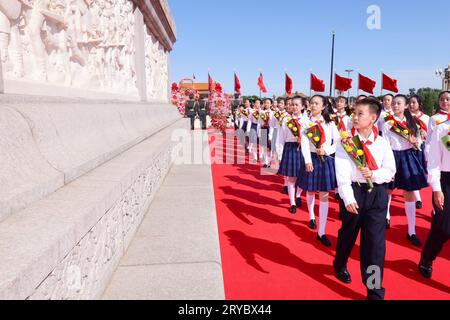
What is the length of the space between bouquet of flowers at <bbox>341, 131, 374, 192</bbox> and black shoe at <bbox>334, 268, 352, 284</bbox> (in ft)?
2.87

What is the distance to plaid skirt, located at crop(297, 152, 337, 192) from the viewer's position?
4129mm

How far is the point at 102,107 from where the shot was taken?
457 centimetres

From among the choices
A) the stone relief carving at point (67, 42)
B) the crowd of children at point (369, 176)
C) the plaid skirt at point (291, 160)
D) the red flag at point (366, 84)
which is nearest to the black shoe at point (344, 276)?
the crowd of children at point (369, 176)

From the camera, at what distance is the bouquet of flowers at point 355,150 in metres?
2.62

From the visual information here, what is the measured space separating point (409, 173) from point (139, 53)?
646 cm

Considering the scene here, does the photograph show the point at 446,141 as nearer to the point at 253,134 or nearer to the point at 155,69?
the point at 253,134

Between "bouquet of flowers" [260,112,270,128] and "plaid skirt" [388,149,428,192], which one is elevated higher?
"bouquet of flowers" [260,112,270,128]

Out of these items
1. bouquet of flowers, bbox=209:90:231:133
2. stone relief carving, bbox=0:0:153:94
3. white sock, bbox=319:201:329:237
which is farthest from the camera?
bouquet of flowers, bbox=209:90:231:133

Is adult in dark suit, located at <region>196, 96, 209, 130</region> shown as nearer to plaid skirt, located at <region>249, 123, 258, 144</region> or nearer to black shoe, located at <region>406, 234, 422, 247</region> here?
plaid skirt, located at <region>249, 123, 258, 144</region>

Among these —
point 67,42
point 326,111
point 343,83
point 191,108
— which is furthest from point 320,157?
point 191,108

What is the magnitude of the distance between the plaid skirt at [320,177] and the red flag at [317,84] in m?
3.36

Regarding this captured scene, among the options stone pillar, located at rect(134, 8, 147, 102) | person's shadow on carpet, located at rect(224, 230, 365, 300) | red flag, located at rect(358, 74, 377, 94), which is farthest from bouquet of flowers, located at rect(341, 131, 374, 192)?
stone pillar, located at rect(134, 8, 147, 102)

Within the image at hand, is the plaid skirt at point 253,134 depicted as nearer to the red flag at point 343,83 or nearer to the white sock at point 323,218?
the red flag at point 343,83

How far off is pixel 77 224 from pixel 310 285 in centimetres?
206
